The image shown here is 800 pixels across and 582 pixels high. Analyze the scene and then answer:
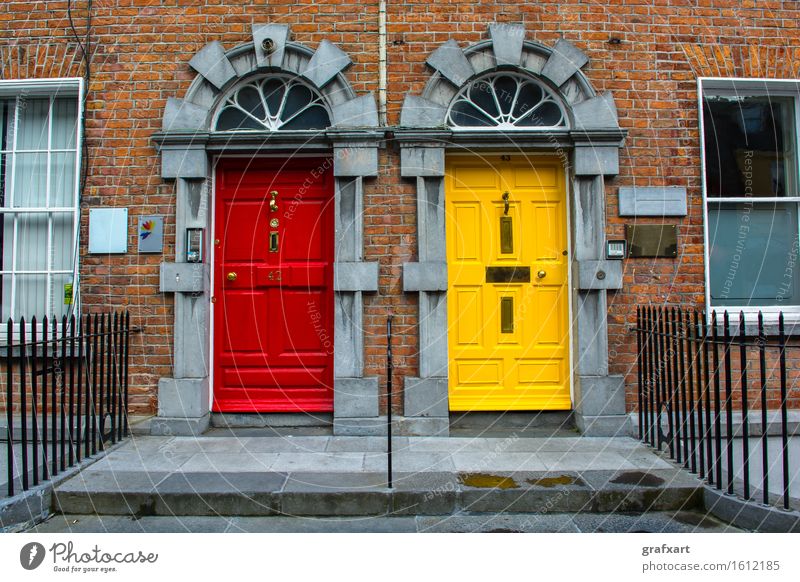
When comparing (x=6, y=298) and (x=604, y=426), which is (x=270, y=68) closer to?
(x=6, y=298)

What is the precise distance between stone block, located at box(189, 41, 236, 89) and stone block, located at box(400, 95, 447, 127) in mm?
1720

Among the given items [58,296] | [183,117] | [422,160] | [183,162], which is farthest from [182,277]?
[422,160]

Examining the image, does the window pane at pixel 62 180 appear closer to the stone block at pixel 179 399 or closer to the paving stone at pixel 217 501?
the stone block at pixel 179 399

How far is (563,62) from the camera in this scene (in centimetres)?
596

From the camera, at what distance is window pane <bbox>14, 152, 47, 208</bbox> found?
627 centimetres

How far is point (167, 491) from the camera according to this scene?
4.32 meters

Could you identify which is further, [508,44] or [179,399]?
[508,44]

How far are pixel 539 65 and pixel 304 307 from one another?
131 inches

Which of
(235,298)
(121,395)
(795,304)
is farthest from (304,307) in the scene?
(795,304)

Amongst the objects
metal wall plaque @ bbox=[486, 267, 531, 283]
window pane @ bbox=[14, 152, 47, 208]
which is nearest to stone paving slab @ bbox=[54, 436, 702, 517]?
metal wall plaque @ bbox=[486, 267, 531, 283]

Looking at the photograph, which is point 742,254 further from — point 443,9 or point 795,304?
point 443,9

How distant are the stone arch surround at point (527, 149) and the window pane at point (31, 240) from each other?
12.2 feet

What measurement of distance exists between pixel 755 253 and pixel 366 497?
4.70 m

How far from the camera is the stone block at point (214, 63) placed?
19.6 ft
